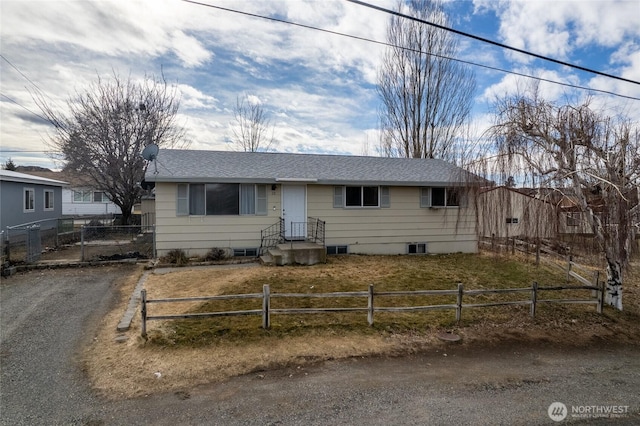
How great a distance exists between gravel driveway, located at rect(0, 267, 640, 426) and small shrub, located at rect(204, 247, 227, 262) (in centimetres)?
547

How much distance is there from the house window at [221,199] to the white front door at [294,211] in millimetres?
764

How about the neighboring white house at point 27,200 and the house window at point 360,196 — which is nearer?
the house window at point 360,196

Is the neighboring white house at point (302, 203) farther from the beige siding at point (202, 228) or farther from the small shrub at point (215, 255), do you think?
the small shrub at point (215, 255)

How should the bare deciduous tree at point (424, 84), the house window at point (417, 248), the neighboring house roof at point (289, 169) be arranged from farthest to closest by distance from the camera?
the bare deciduous tree at point (424, 84) → the house window at point (417, 248) → the neighboring house roof at point (289, 169)

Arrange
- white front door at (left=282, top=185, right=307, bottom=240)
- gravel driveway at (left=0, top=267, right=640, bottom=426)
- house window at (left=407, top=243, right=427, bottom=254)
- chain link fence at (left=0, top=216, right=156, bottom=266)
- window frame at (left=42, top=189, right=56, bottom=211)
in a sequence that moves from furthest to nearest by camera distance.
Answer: window frame at (left=42, top=189, right=56, bottom=211), house window at (left=407, top=243, right=427, bottom=254), white front door at (left=282, top=185, right=307, bottom=240), chain link fence at (left=0, top=216, right=156, bottom=266), gravel driveway at (left=0, top=267, right=640, bottom=426)

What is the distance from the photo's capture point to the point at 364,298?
7383 millimetres

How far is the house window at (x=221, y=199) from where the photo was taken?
1127 cm

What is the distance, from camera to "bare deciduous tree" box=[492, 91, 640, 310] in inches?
239

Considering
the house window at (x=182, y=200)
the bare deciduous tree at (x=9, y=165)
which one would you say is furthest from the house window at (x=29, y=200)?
the bare deciduous tree at (x=9, y=165)

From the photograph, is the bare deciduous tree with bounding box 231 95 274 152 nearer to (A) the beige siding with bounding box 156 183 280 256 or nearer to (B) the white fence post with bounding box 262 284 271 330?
(A) the beige siding with bounding box 156 183 280 256

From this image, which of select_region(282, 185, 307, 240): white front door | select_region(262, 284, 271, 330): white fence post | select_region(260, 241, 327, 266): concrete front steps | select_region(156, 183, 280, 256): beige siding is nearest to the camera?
select_region(262, 284, 271, 330): white fence post

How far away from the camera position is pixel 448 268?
11016mm

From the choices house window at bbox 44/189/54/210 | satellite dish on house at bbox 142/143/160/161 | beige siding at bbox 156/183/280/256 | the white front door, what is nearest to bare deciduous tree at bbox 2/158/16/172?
house window at bbox 44/189/54/210

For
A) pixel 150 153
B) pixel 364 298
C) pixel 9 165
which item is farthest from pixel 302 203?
pixel 9 165
